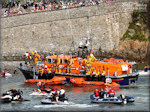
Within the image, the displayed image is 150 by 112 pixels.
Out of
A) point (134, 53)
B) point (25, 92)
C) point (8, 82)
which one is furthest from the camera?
point (134, 53)

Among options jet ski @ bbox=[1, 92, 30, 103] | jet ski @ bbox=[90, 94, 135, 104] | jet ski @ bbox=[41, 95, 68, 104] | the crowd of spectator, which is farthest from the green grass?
jet ski @ bbox=[1, 92, 30, 103]

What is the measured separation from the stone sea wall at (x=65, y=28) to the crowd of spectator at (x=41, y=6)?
0.79 metres

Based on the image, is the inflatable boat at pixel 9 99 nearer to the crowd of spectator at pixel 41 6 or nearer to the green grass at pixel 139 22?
the green grass at pixel 139 22

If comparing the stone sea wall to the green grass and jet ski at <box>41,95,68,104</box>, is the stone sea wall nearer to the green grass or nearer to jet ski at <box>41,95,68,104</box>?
the green grass

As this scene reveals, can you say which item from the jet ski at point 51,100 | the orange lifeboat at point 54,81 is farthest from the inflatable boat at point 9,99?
the orange lifeboat at point 54,81

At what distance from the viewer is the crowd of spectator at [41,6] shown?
71.1 m

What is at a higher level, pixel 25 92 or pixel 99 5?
pixel 99 5

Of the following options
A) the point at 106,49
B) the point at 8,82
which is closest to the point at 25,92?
the point at 8,82

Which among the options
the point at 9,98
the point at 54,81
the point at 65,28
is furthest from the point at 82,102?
the point at 65,28

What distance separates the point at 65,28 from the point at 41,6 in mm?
5728

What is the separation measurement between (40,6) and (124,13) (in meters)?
14.0

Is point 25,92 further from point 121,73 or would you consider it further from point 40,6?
point 40,6

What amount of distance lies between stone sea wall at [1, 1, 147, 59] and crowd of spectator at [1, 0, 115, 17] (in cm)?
79

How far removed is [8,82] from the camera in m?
55.4
